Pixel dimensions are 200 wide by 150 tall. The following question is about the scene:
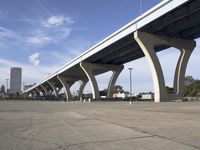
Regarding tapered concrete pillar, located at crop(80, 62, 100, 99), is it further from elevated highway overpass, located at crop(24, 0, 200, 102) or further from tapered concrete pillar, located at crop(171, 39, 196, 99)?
tapered concrete pillar, located at crop(171, 39, 196, 99)

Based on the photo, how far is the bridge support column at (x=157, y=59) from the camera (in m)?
51.2

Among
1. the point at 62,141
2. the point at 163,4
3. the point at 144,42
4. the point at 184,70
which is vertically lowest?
the point at 62,141

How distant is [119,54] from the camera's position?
7800 centimetres

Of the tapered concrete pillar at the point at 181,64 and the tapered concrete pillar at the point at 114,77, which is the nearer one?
the tapered concrete pillar at the point at 181,64

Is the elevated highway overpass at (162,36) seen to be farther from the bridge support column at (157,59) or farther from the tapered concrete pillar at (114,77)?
the tapered concrete pillar at (114,77)

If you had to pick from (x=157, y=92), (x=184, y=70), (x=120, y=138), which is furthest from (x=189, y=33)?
(x=120, y=138)

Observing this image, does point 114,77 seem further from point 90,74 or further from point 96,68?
point 90,74

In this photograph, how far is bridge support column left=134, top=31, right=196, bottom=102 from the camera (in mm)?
51156

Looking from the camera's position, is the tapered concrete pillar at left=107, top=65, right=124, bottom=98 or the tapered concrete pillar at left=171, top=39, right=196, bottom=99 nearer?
the tapered concrete pillar at left=171, top=39, right=196, bottom=99

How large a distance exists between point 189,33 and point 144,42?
28.1ft

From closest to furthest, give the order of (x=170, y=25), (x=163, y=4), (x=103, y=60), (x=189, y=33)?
(x=163, y=4), (x=170, y=25), (x=189, y=33), (x=103, y=60)

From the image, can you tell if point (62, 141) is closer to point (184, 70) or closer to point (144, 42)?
point (144, 42)

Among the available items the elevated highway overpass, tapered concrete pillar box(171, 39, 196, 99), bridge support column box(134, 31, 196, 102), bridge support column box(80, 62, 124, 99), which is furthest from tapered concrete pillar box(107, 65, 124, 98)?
tapered concrete pillar box(171, 39, 196, 99)

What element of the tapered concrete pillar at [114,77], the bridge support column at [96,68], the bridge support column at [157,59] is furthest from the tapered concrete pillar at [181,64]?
Result: the tapered concrete pillar at [114,77]
